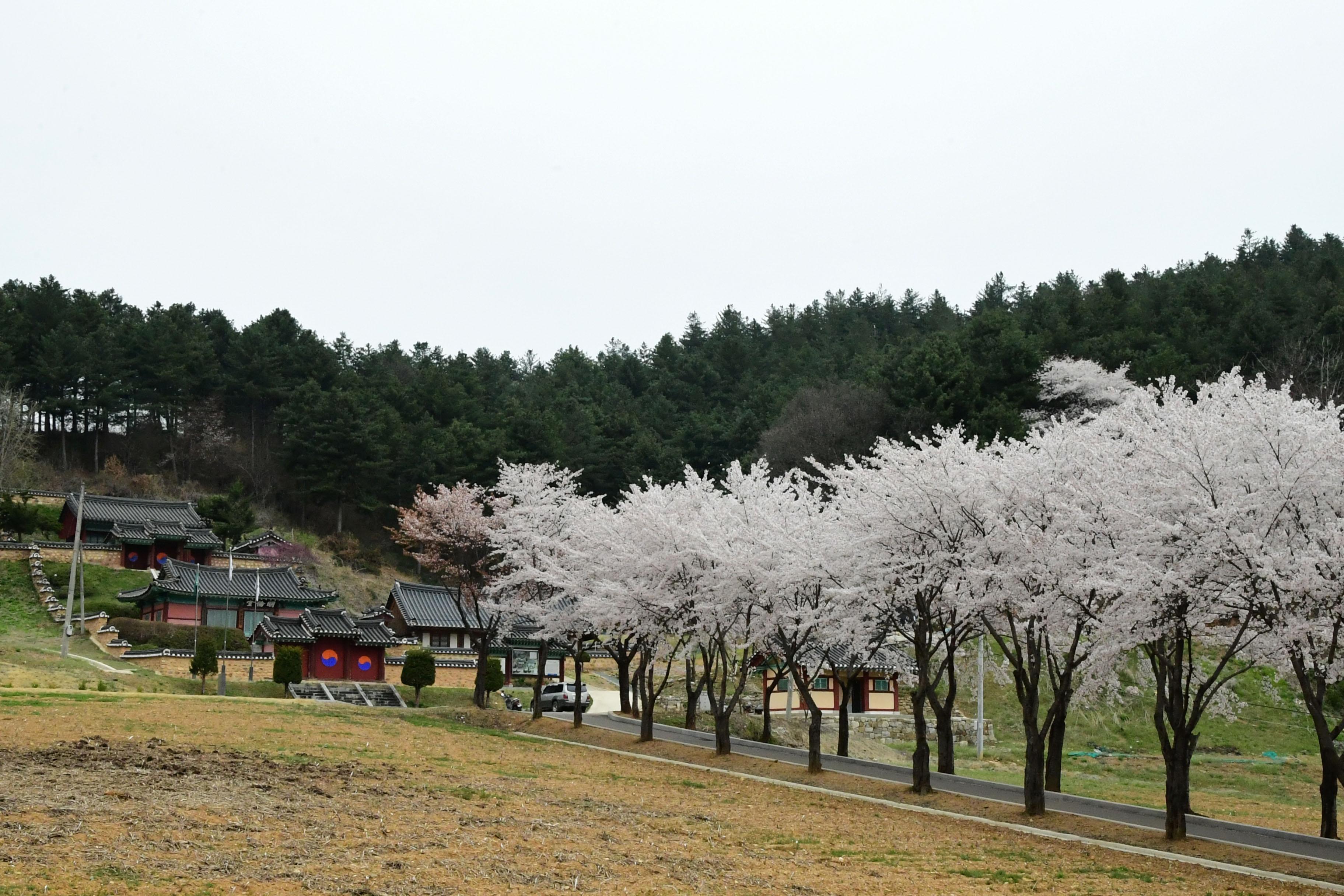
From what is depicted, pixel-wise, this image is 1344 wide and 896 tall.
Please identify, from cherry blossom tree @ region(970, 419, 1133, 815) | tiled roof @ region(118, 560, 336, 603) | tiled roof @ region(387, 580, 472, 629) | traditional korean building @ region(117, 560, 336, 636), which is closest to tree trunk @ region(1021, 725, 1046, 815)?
cherry blossom tree @ region(970, 419, 1133, 815)

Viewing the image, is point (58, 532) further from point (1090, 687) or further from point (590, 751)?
point (1090, 687)

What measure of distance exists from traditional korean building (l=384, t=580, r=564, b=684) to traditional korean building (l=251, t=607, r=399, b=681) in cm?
500

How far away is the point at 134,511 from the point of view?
2584 inches

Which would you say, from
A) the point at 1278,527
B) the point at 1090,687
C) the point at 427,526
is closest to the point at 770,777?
the point at 1090,687

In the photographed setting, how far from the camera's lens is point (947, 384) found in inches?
2239

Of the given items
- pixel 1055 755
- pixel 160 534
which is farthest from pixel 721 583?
pixel 160 534

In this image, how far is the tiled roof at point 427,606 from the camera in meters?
56.8

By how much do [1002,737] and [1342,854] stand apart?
92.2 ft

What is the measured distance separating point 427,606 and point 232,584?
31.4 feet

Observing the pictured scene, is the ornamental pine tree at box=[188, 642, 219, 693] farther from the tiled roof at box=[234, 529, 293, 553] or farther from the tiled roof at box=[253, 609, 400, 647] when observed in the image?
the tiled roof at box=[234, 529, 293, 553]

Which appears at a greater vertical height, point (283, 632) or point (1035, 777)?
point (283, 632)

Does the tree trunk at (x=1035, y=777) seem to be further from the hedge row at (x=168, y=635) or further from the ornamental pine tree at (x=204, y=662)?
the hedge row at (x=168, y=635)

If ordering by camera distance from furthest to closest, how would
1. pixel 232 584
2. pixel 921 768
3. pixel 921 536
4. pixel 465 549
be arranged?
pixel 232 584 < pixel 465 549 < pixel 921 768 < pixel 921 536

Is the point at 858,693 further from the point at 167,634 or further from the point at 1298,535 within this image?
the point at 1298,535
